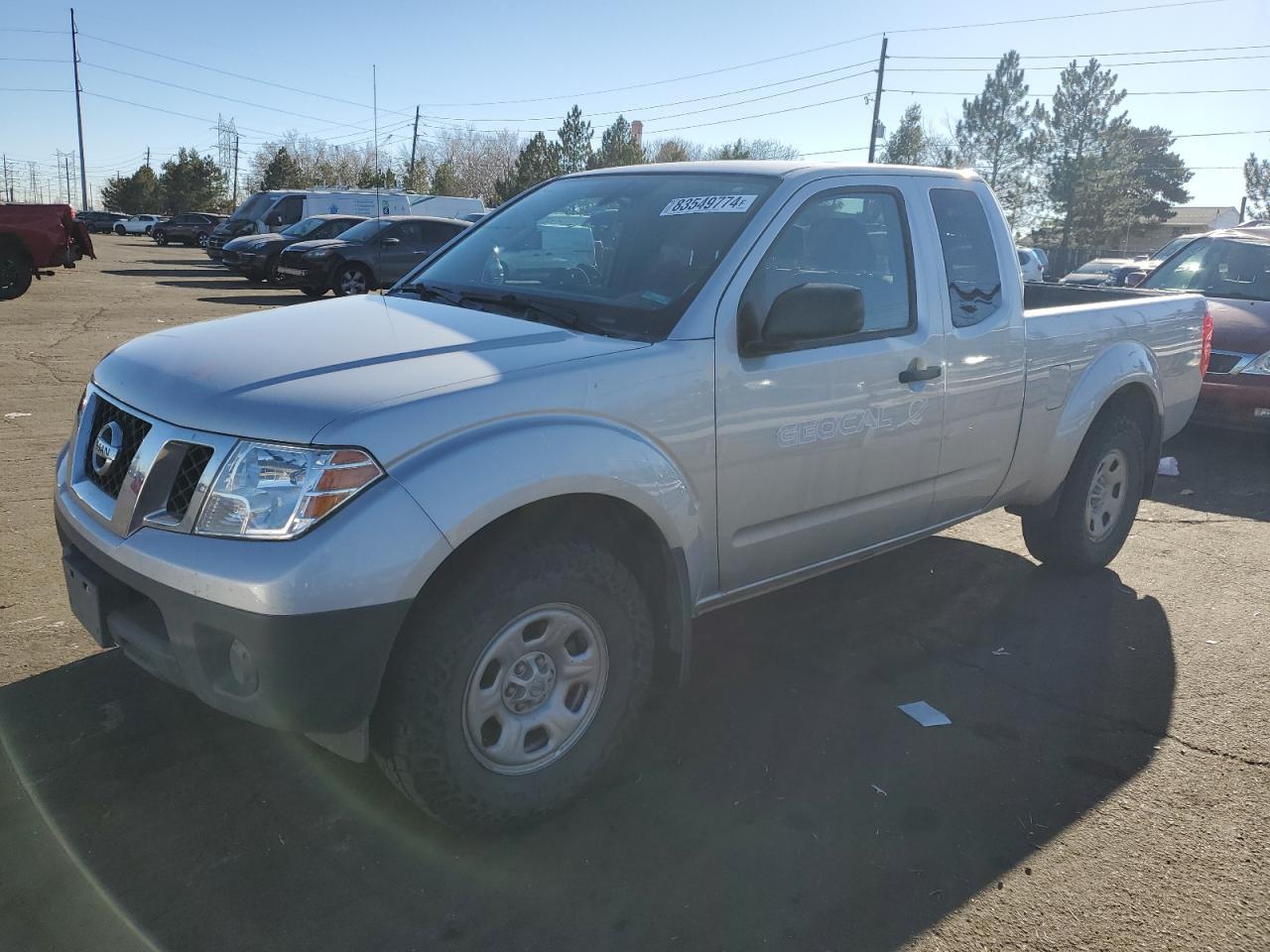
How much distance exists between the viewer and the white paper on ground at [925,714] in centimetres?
359

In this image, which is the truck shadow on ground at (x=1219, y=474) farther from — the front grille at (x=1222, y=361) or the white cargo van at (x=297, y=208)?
the white cargo van at (x=297, y=208)

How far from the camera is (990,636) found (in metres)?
4.39

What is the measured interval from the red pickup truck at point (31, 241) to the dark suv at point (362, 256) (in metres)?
3.41

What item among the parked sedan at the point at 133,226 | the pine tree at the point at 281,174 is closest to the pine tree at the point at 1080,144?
the pine tree at the point at 281,174

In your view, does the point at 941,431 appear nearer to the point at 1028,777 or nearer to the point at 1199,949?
the point at 1028,777

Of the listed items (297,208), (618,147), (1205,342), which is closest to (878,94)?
(618,147)

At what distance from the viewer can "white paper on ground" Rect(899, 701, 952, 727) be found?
11.8 ft

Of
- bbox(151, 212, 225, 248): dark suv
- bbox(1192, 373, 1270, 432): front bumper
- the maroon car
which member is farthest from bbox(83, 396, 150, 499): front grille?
bbox(151, 212, 225, 248): dark suv

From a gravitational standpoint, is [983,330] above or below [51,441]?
above

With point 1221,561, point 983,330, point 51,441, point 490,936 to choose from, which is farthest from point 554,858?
point 51,441

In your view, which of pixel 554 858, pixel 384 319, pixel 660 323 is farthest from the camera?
pixel 384 319

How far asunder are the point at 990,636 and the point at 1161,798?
1280 millimetres

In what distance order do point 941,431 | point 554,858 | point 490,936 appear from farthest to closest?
point 941,431 → point 554,858 → point 490,936

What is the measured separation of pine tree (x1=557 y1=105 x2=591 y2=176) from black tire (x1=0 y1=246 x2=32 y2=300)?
39412 mm
